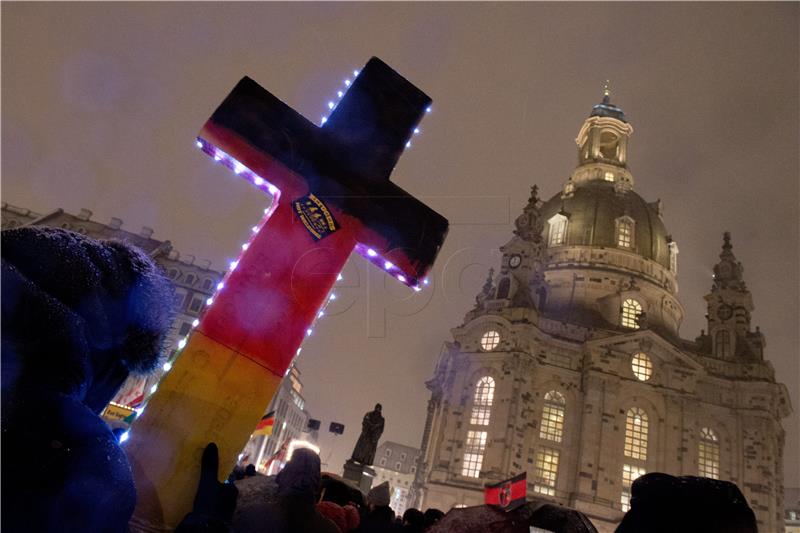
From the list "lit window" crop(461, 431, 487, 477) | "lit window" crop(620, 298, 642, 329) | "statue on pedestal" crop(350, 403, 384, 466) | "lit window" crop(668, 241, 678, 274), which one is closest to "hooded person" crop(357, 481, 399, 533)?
"statue on pedestal" crop(350, 403, 384, 466)

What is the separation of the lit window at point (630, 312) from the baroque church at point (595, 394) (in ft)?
0.42

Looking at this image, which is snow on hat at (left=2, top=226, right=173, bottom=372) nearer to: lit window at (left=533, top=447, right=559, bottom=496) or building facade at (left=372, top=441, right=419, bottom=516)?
lit window at (left=533, top=447, right=559, bottom=496)

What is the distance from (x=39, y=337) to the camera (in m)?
1.54

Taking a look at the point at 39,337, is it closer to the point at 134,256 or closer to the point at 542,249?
the point at 134,256

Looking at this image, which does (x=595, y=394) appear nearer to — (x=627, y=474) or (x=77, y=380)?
(x=627, y=474)

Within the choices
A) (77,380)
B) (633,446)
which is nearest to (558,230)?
(633,446)

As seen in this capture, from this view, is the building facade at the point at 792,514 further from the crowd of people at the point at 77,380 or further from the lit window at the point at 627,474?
the crowd of people at the point at 77,380

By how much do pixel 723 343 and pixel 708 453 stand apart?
37.3ft

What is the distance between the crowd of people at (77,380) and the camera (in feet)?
4.68

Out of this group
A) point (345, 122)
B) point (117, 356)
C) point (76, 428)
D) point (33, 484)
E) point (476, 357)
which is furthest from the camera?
point (476, 357)

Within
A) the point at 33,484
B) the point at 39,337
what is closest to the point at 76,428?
the point at 33,484

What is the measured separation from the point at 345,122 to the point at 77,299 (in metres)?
3.61

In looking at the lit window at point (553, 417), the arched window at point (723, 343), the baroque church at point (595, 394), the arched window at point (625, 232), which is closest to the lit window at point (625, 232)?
the arched window at point (625, 232)

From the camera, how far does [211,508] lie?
2688mm
